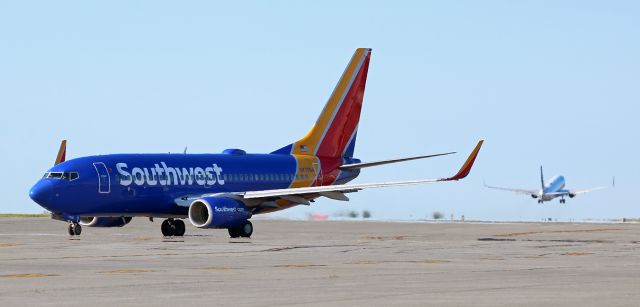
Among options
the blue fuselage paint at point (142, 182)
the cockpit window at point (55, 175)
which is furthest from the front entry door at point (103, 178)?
the cockpit window at point (55, 175)

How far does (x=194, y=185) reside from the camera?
171ft

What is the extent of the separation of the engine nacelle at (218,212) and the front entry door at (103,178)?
3.36 meters

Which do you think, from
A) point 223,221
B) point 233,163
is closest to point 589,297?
point 223,221

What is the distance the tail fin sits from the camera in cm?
6025

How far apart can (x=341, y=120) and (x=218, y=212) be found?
586 inches

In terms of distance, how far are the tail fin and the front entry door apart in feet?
42.3

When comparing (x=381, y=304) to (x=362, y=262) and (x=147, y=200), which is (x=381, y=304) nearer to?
(x=362, y=262)

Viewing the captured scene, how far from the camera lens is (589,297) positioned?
19641mm

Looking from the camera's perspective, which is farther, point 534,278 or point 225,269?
point 225,269

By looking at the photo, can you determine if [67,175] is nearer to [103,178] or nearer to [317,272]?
[103,178]

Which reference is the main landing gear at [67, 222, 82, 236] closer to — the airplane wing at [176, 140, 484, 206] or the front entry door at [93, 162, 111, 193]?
the front entry door at [93, 162, 111, 193]

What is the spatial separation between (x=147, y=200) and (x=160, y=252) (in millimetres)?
15073

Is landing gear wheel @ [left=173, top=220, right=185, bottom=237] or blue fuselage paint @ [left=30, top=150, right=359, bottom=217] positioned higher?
blue fuselage paint @ [left=30, top=150, right=359, bottom=217]

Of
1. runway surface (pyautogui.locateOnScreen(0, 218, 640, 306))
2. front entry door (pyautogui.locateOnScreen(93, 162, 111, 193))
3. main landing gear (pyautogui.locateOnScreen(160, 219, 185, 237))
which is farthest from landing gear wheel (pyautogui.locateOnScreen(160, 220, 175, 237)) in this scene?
runway surface (pyautogui.locateOnScreen(0, 218, 640, 306))
